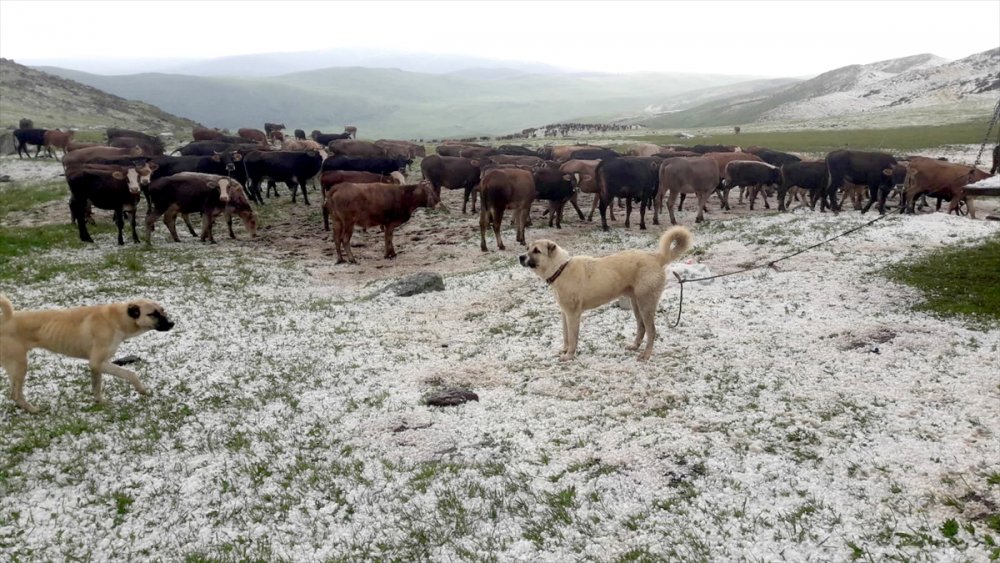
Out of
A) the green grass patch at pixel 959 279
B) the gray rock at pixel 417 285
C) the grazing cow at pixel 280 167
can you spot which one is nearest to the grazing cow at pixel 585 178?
the gray rock at pixel 417 285

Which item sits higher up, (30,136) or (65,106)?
(65,106)

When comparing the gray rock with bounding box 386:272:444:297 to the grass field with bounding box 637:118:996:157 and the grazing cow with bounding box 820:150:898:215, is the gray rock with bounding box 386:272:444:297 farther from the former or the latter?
the grass field with bounding box 637:118:996:157

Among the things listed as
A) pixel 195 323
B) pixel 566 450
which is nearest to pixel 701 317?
pixel 566 450

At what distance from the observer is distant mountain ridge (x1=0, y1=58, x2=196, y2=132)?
191 ft

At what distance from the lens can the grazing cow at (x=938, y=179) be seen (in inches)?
A: 766

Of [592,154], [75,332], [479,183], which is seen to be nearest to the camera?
[75,332]

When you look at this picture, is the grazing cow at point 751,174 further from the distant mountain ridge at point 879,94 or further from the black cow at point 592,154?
the distant mountain ridge at point 879,94

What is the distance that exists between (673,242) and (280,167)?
72.5 ft

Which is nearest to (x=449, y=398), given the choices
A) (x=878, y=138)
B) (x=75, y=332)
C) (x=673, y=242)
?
(x=673, y=242)

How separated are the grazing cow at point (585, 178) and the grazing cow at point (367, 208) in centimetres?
598

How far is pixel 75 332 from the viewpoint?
8289 millimetres

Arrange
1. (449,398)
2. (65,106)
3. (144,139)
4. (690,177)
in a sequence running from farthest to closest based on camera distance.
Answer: (65,106), (144,139), (690,177), (449,398)

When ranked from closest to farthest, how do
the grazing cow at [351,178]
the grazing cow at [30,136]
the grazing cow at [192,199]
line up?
the grazing cow at [192,199], the grazing cow at [351,178], the grazing cow at [30,136]

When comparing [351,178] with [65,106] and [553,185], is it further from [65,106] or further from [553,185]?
[65,106]
